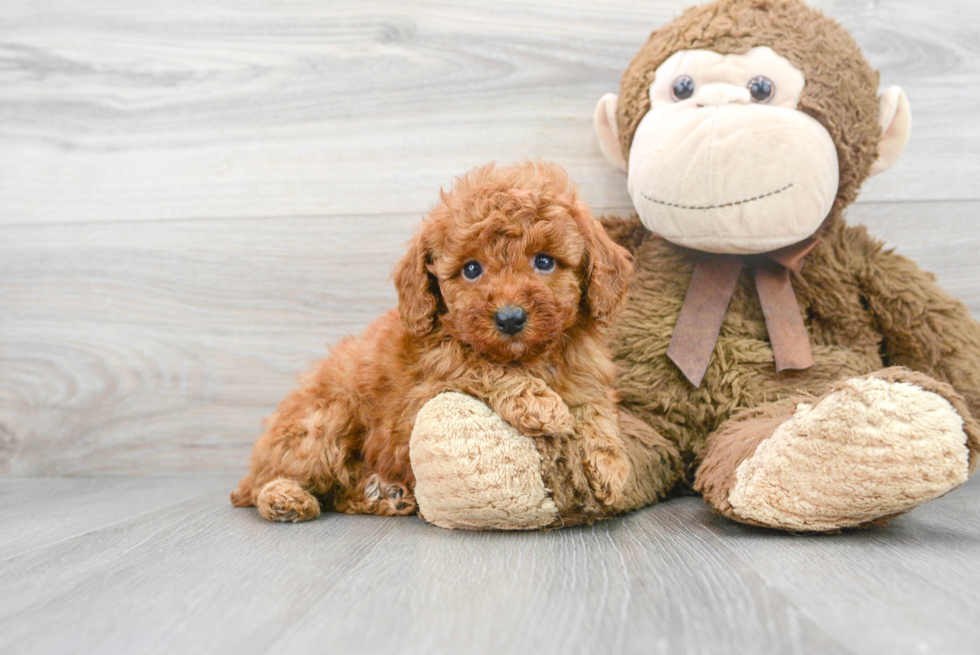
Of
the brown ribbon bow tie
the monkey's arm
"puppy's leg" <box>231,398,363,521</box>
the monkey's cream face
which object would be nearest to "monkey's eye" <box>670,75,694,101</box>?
the monkey's cream face

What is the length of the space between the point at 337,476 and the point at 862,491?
0.82m

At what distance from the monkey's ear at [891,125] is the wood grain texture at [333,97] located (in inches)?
10.4

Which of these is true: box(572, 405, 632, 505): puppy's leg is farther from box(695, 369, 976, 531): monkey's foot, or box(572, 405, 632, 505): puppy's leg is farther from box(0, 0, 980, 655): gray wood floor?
box(0, 0, 980, 655): gray wood floor

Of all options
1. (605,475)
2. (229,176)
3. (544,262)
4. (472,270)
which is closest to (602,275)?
(544,262)

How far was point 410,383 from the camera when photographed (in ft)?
3.83

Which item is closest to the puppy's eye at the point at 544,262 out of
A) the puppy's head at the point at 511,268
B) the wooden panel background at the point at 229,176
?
the puppy's head at the point at 511,268

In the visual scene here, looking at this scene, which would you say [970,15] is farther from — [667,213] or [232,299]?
[232,299]

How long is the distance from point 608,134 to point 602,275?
1.87 ft

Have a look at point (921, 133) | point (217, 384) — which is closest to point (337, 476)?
point (217, 384)

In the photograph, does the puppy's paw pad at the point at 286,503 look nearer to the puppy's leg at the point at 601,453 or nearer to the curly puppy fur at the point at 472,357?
the curly puppy fur at the point at 472,357

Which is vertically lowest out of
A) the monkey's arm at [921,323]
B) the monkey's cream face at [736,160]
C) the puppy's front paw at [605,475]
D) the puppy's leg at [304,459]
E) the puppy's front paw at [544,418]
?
the puppy's leg at [304,459]

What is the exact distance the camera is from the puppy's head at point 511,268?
1.03 metres

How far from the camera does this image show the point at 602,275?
1101 mm

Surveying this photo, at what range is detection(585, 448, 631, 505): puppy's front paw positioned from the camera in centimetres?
105
